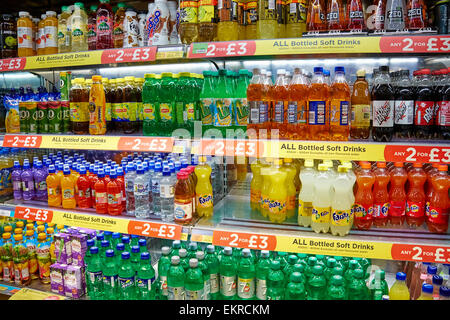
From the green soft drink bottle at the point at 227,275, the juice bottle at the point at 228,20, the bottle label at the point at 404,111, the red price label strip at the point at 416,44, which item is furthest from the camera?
the green soft drink bottle at the point at 227,275

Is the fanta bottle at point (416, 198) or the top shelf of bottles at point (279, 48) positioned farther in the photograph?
the fanta bottle at point (416, 198)

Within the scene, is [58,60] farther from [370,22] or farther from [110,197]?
[370,22]

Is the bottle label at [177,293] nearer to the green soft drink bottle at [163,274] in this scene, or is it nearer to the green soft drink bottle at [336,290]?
the green soft drink bottle at [163,274]

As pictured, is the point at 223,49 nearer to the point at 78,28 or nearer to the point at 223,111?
the point at 223,111

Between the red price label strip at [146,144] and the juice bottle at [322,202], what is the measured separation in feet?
2.66

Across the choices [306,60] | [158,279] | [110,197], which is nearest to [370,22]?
[306,60]

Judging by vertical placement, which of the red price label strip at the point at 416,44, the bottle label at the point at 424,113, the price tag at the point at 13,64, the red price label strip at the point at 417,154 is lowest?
the red price label strip at the point at 417,154

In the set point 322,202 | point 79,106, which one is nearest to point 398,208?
point 322,202

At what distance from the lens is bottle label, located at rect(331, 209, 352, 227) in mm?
1710

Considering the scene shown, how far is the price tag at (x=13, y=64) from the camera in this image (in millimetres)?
2205

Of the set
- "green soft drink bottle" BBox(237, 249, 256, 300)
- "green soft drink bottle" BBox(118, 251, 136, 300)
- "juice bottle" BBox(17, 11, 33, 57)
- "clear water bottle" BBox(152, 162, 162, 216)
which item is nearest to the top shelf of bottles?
"juice bottle" BBox(17, 11, 33, 57)

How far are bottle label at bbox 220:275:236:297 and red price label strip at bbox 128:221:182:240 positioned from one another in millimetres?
418

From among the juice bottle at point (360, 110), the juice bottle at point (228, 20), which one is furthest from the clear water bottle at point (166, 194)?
the juice bottle at point (360, 110)

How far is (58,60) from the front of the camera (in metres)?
2.08
